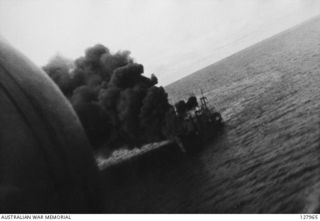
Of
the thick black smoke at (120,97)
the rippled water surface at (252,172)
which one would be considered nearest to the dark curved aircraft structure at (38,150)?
the rippled water surface at (252,172)

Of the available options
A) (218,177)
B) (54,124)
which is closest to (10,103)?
(54,124)

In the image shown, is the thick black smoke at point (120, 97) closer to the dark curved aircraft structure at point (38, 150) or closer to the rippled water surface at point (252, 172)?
the rippled water surface at point (252, 172)

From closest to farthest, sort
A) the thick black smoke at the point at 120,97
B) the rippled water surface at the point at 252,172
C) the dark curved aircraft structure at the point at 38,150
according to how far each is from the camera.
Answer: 1. the dark curved aircraft structure at the point at 38,150
2. the rippled water surface at the point at 252,172
3. the thick black smoke at the point at 120,97

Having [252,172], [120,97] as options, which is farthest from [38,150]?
[120,97]

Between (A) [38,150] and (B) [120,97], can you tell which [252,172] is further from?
(B) [120,97]

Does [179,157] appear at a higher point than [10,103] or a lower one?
lower

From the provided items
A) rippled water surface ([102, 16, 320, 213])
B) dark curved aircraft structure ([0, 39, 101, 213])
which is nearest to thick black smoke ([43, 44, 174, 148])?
rippled water surface ([102, 16, 320, 213])

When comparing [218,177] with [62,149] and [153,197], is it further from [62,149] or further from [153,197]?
[62,149]
